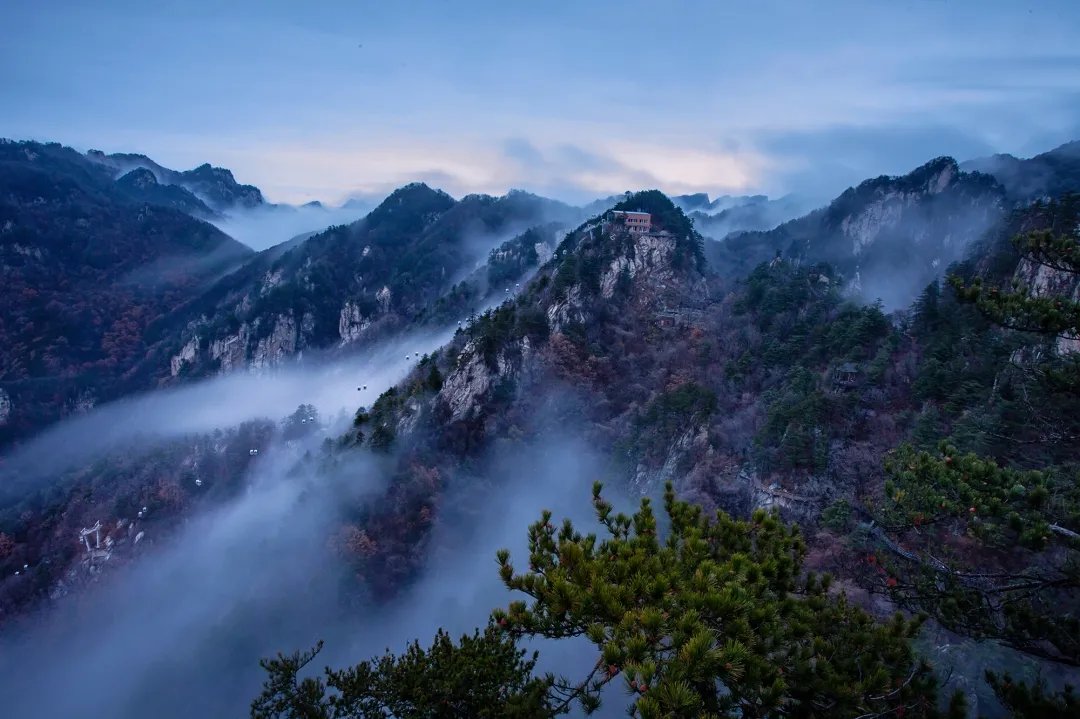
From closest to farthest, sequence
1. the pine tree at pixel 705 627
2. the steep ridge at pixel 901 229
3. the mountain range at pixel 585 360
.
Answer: the pine tree at pixel 705 627 → the mountain range at pixel 585 360 → the steep ridge at pixel 901 229

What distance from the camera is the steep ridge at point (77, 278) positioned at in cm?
→ 11694

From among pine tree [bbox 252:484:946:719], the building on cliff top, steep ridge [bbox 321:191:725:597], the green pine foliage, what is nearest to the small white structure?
steep ridge [bbox 321:191:725:597]

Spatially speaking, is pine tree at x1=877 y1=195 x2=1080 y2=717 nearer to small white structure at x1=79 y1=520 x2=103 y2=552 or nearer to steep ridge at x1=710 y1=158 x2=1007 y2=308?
steep ridge at x1=710 y1=158 x2=1007 y2=308

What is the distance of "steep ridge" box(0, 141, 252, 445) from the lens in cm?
11694

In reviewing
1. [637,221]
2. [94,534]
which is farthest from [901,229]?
[94,534]

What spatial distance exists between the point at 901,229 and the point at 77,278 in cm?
19059

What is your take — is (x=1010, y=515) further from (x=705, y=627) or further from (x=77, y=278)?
(x=77, y=278)

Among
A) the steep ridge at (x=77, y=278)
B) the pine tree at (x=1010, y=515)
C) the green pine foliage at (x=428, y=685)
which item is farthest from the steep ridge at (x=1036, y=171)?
the steep ridge at (x=77, y=278)

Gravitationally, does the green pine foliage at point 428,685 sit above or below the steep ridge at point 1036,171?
below

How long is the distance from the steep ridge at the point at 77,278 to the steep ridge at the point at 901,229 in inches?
5455

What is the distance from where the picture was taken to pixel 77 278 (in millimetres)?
143000

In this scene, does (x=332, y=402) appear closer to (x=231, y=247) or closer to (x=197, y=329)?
(x=197, y=329)

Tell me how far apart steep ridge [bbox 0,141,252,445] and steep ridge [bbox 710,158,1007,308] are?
139 m

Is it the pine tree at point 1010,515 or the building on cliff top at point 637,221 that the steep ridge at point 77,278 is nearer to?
the building on cliff top at point 637,221
